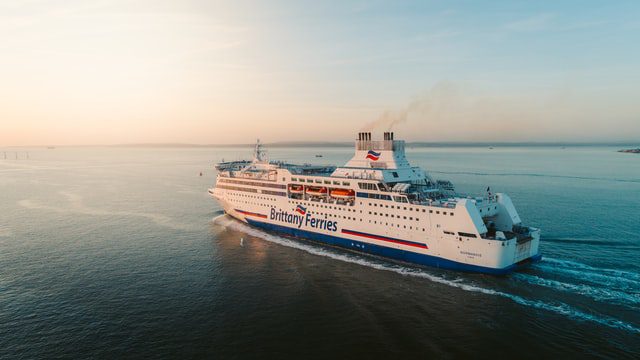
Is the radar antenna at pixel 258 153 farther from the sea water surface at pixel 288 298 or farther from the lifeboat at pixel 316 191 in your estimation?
the lifeboat at pixel 316 191

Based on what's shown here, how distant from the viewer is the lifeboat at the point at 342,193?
35.3 metres

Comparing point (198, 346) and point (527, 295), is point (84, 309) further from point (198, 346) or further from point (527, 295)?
point (527, 295)

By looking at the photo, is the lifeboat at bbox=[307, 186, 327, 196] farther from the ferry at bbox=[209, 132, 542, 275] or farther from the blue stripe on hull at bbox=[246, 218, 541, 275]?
the blue stripe on hull at bbox=[246, 218, 541, 275]

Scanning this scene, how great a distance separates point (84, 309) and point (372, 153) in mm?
27852

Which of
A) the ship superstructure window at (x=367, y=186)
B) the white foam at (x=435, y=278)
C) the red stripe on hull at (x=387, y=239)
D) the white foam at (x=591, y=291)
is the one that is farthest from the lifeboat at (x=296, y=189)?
the white foam at (x=591, y=291)

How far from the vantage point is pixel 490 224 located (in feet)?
109

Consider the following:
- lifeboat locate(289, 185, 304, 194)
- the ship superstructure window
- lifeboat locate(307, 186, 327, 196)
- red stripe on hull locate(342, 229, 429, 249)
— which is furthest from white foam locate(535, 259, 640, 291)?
lifeboat locate(289, 185, 304, 194)

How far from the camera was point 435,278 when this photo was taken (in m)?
28.2

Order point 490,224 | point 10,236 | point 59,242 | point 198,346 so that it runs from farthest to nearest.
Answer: point 10,236
point 59,242
point 490,224
point 198,346

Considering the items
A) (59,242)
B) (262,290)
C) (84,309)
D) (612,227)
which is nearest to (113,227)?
(59,242)

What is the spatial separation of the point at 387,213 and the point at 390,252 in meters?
3.54

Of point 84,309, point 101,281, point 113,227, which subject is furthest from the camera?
point 113,227

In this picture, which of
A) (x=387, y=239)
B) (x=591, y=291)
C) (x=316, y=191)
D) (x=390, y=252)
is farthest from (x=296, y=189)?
(x=591, y=291)

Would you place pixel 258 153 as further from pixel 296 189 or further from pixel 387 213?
pixel 387 213
